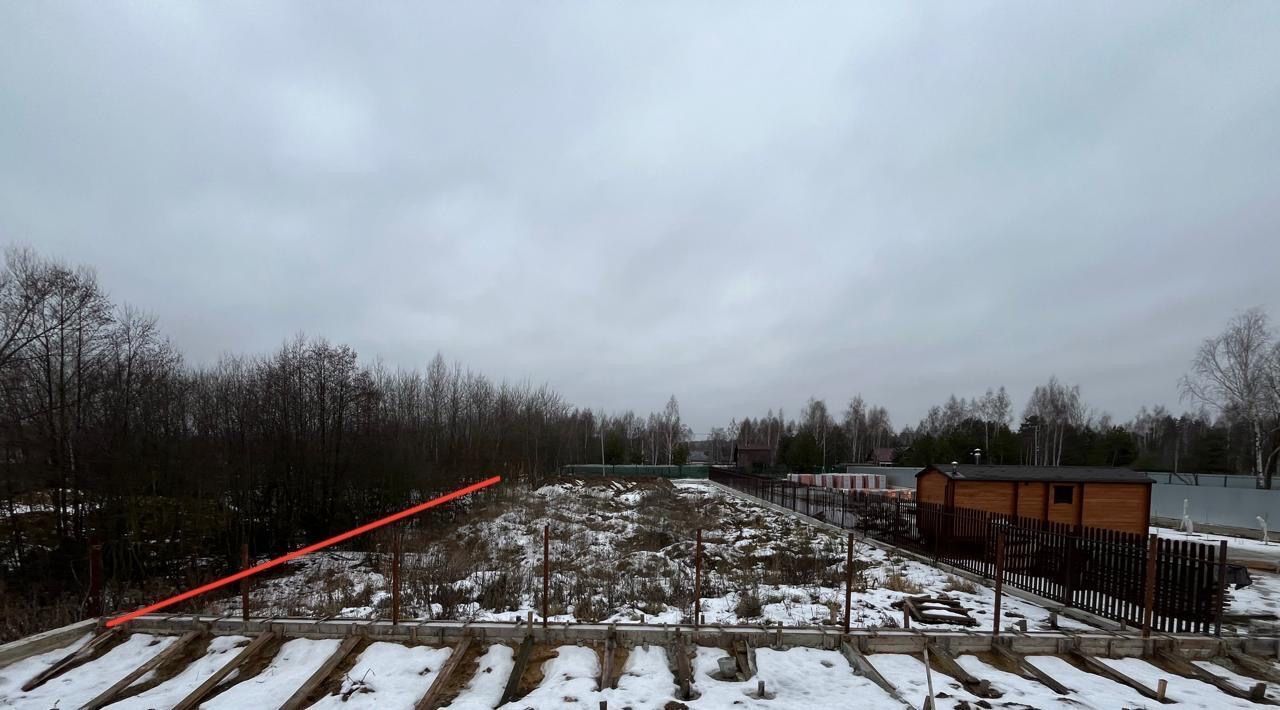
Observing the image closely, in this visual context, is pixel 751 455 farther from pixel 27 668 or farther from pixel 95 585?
pixel 27 668

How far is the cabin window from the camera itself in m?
15.7

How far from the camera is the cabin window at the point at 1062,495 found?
51.4 ft

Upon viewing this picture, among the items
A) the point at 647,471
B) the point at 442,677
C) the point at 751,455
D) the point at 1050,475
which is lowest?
the point at 647,471

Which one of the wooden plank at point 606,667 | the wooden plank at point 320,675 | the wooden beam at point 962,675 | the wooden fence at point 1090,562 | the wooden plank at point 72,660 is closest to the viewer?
the wooden plank at point 320,675

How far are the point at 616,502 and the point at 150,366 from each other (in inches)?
787

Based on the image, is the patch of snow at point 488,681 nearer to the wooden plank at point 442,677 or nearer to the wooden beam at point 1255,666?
the wooden plank at point 442,677

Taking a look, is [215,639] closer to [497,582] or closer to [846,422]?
[497,582]

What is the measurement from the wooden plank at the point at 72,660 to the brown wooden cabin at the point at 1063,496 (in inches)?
664

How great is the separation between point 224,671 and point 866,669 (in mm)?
6689

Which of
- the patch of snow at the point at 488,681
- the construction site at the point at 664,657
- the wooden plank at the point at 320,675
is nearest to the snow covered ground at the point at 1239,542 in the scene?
the construction site at the point at 664,657

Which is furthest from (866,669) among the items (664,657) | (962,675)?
(664,657)

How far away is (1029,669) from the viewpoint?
627 centimetres

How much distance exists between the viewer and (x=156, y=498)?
17.1 m

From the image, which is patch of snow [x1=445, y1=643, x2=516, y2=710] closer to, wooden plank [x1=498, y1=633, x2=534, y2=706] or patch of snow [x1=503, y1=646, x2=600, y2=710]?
wooden plank [x1=498, y1=633, x2=534, y2=706]
